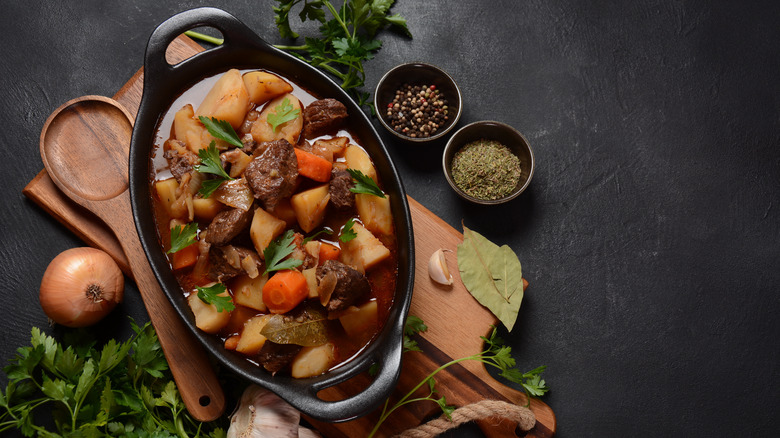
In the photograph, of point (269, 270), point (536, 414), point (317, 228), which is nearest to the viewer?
point (269, 270)

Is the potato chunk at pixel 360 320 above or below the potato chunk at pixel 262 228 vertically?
below

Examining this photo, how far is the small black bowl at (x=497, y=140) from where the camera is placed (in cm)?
341

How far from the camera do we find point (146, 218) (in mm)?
2871

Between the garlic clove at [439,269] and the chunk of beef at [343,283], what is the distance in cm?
62

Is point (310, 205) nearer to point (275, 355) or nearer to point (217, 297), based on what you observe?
point (217, 297)

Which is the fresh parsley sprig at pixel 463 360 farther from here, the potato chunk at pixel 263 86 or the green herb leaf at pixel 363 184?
the potato chunk at pixel 263 86

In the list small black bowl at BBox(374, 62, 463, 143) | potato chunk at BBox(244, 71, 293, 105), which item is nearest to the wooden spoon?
potato chunk at BBox(244, 71, 293, 105)

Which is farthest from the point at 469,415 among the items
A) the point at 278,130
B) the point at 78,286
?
the point at 78,286

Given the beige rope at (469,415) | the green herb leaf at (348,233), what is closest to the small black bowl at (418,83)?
the green herb leaf at (348,233)

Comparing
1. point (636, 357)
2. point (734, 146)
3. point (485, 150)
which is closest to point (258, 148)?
point (485, 150)

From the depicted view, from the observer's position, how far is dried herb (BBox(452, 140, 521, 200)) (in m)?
3.46

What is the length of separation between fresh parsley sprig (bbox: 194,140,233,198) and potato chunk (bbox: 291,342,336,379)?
97 cm

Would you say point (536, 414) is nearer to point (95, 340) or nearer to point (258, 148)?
point (258, 148)

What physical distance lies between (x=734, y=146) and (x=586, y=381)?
1.97 metres
